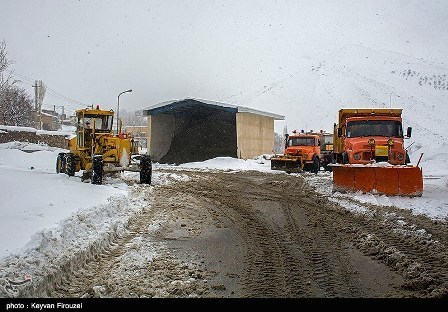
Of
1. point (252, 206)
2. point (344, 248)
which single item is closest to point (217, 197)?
point (252, 206)

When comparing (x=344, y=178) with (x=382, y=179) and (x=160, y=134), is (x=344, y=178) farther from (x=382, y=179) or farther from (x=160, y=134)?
(x=160, y=134)

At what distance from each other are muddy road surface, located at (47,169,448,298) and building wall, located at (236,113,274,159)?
67.0 ft

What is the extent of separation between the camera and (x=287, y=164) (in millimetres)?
20672

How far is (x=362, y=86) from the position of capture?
61906 mm

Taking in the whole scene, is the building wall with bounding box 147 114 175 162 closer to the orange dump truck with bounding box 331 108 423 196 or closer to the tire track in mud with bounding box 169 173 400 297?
the orange dump truck with bounding box 331 108 423 196

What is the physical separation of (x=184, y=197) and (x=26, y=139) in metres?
29.8

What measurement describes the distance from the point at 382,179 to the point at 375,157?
159 cm

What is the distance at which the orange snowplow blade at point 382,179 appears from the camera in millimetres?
10023

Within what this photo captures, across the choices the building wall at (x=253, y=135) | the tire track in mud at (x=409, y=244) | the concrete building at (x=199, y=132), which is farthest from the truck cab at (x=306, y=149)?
the tire track in mud at (x=409, y=244)

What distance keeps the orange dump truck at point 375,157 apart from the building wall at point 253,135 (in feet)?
48.8

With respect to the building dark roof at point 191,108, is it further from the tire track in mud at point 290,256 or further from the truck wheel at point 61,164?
→ the tire track in mud at point 290,256

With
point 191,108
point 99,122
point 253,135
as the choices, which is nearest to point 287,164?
point 99,122

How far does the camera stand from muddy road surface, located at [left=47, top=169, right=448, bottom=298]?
3889 millimetres
